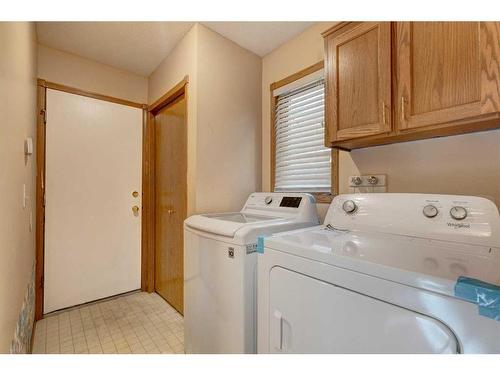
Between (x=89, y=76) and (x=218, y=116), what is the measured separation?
1.45m

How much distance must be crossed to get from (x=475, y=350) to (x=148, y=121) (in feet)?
9.30

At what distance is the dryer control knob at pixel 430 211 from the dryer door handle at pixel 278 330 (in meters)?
0.78

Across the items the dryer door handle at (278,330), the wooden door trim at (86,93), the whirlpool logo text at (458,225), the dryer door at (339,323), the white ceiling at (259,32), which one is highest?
the white ceiling at (259,32)

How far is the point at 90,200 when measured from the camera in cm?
231

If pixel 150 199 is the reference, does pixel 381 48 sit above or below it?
above

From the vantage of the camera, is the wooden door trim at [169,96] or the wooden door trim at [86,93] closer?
the wooden door trim at [169,96]

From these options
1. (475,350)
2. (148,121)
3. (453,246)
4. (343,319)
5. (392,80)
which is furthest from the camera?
(148,121)

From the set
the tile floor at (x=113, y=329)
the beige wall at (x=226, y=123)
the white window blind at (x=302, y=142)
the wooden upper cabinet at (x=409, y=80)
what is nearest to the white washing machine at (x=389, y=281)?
the wooden upper cabinet at (x=409, y=80)

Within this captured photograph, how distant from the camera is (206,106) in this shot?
183 cm

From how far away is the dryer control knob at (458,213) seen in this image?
98 cm

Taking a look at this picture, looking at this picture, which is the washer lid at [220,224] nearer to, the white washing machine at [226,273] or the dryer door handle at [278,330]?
the white washing machine at [226,273]

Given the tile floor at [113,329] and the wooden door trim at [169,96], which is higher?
the wooden door trim at [169,96]
